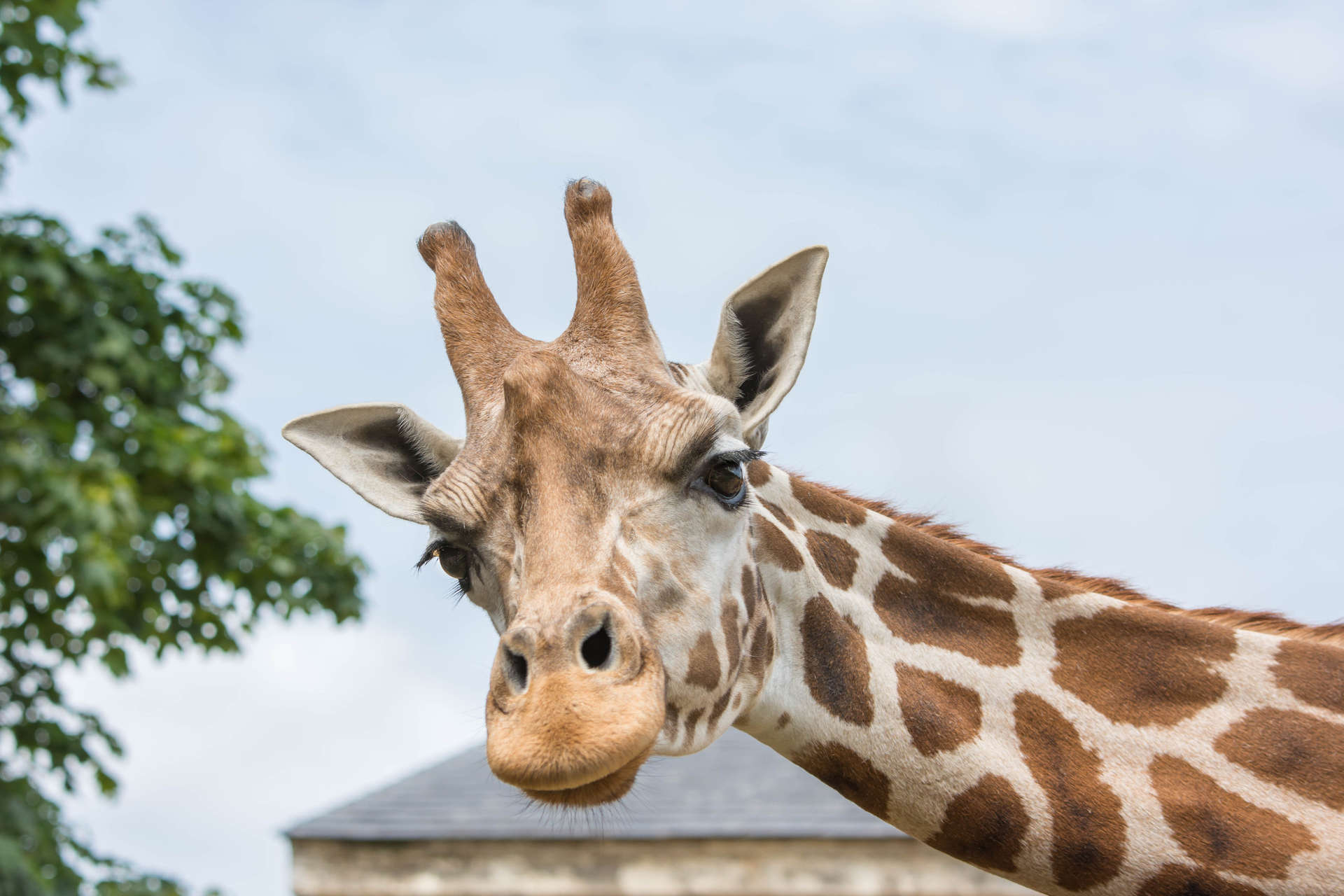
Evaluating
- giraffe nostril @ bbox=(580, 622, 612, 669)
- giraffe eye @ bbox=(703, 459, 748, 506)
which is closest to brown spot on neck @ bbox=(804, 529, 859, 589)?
giraffe eye @ bbox=(703, 459, 748, 506)

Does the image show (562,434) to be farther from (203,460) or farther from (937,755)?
(203,460)

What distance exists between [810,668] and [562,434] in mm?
1020

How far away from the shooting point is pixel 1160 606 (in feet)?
13.1

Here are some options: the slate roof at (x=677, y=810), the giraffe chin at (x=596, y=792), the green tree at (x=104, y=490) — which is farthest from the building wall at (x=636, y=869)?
the giraffe chin at (x=596, y=792)

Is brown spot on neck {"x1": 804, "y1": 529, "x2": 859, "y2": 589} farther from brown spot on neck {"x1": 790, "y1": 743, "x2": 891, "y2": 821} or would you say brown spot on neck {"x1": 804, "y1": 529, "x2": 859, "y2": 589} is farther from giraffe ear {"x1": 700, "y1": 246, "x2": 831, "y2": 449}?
brown spot on neck {"x1": 790, "y1": 743, "x2": 891, "y2": 821}

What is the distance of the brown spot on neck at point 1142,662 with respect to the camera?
3.58m

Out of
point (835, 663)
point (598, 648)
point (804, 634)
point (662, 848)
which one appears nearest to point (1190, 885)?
point (835, 663)

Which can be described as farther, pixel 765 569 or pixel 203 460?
pixel 203 460

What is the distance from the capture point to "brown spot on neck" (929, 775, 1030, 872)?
337 centimetres

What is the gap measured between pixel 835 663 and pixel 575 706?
1.11m

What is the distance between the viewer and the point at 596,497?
3203mm

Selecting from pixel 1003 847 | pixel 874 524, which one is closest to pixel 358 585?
pixel 874 524

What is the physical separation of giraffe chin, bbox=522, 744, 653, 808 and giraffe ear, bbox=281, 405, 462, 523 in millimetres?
1304

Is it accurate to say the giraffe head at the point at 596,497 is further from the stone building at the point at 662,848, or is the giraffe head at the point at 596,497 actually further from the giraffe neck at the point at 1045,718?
the stone building at the point at 662,848
